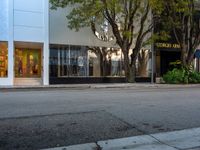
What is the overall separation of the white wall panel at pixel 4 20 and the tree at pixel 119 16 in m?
3.26

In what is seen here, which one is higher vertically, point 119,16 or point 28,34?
point 119,16

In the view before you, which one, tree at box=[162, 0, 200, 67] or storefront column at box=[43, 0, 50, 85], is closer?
storefront column at box=[43, 0, 50, 85]

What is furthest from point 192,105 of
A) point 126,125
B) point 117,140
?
point 117,140

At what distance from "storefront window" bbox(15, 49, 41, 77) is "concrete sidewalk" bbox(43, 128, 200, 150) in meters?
22.7

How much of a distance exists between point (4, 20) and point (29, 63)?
468 cm

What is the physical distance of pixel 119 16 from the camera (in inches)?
1196

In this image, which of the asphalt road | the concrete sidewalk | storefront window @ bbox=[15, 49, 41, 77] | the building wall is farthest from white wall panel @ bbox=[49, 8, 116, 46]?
the concrete sidewalk

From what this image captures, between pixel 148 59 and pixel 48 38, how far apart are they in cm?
986

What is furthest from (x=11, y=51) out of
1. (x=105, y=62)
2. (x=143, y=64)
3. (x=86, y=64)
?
(x=143, y=64)

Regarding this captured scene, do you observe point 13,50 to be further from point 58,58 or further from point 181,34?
point 181,34

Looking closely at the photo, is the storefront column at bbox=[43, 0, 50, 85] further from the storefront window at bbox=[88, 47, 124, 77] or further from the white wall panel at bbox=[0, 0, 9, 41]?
the storefront window at bbox=[88, 47, 124, 77]

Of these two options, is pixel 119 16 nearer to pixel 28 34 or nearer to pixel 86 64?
pixel 86 64

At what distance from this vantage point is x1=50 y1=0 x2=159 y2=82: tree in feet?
88.3

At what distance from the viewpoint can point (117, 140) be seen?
25.8 ft
